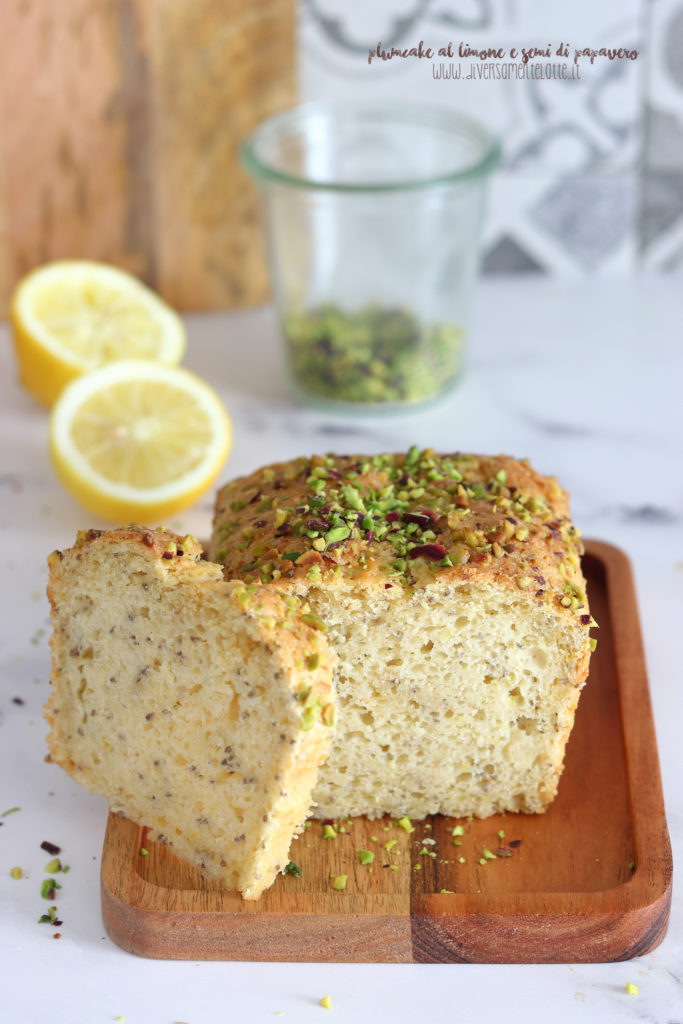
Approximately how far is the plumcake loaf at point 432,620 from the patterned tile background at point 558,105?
219cm

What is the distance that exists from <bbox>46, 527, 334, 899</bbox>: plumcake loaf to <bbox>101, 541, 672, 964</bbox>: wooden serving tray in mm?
84

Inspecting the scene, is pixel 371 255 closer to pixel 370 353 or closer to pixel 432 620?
pixel 370 353

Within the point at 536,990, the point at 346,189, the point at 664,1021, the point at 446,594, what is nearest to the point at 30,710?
the point at 446,594

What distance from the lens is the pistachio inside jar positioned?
13.2 ft

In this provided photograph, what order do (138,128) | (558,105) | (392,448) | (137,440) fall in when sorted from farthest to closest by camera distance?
(558,105) → (138,128) → (392,448) → (137,440)

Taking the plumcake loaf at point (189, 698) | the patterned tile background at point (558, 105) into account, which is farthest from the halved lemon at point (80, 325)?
the plumcake loaf at point (189, 698)

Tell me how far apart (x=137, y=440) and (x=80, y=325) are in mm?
685

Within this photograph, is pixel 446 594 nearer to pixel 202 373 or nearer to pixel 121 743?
pixel 121 743

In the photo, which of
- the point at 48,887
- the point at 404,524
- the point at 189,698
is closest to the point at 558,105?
the point at 404,524

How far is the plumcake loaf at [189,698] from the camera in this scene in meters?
2.25

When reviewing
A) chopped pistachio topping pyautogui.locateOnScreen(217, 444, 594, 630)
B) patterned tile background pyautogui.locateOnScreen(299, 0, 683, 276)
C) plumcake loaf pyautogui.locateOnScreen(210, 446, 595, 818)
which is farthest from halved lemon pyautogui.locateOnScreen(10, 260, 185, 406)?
plumcake loaf pyautogui.locateOnScreen(210, 446, 595, 818)

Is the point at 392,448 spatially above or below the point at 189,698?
below

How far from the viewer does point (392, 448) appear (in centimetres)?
402

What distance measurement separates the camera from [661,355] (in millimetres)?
4504
